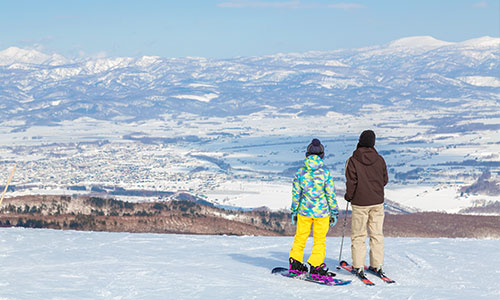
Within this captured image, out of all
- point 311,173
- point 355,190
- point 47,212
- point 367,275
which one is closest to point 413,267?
point 367,275

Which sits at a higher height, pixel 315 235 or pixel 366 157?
pixel 366 157

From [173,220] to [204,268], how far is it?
448 inches

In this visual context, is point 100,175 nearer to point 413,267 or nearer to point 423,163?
point 423,163

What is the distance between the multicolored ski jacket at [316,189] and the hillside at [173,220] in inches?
473

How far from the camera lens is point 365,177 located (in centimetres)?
896

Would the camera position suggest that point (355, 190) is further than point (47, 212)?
No

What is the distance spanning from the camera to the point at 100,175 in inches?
5271

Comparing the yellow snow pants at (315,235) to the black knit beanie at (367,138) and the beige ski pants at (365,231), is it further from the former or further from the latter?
the black knit beanie at (367,138)

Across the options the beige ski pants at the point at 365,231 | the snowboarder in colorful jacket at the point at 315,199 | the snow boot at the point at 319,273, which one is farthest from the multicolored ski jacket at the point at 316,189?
the snow boot at the point at 319,273

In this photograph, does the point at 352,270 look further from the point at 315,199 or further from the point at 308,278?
the point at 315,199

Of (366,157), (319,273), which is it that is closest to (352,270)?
(319,273)

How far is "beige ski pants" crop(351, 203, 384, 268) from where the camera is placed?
9.07 m

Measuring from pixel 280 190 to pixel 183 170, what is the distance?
46.1 metres

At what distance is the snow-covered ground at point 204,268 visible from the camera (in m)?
8.49
